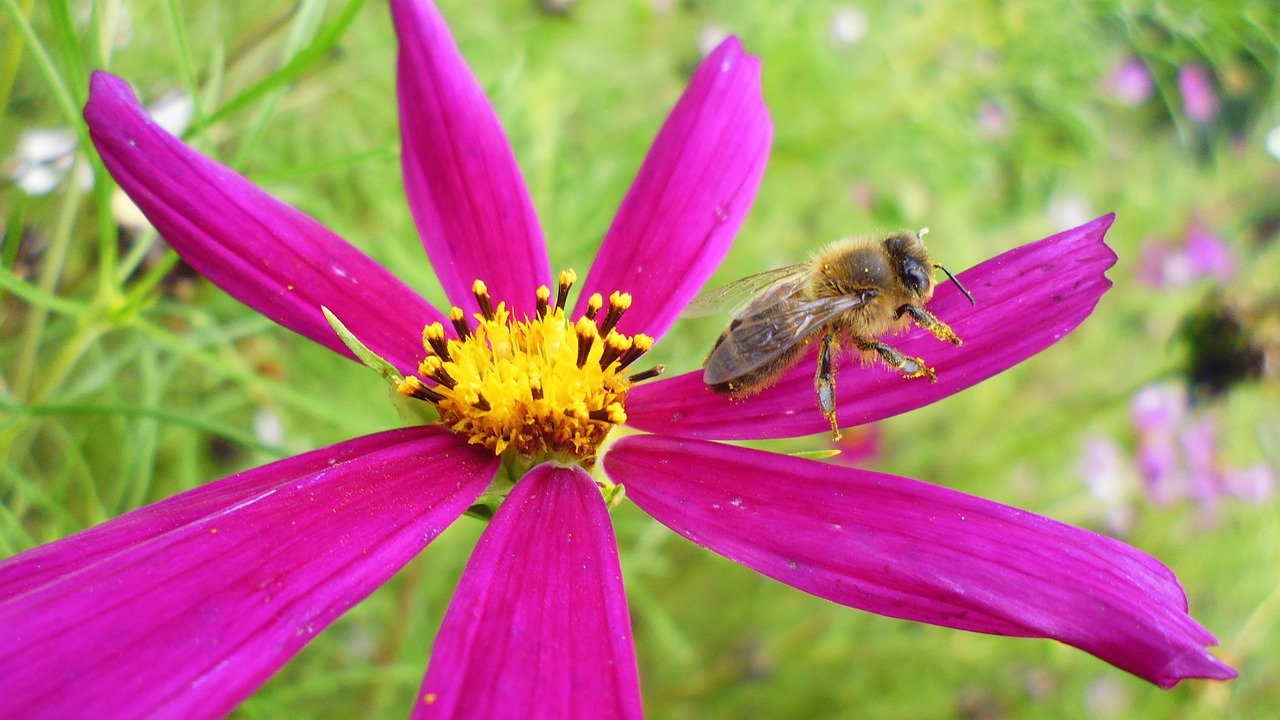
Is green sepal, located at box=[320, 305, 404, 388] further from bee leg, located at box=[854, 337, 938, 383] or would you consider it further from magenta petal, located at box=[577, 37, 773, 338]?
bee leg, located at box=[854, 337, 938, 383]

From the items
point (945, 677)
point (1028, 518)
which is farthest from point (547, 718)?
point (945, 677)

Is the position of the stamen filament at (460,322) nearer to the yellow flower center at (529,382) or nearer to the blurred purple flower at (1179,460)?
the yellow flower center at (529,382)

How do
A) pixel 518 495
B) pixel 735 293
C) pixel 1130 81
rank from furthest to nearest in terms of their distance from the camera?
pixel 1130 81, pixel 735 293, pixel 518 495

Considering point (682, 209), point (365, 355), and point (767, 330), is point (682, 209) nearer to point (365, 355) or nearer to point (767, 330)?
point (767, 330)

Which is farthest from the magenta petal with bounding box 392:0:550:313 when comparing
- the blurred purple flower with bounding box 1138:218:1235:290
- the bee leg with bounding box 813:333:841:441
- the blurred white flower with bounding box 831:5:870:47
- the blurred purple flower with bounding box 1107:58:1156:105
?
the blurred purple flower with bounding box 1138:218:1235:290

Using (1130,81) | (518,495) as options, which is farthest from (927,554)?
(1130,81)

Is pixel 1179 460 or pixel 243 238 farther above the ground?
pixel 243 238

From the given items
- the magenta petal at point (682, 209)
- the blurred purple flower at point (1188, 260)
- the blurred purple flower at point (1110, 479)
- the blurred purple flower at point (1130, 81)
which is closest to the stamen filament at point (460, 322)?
the magenta petal at point (682, 209)
